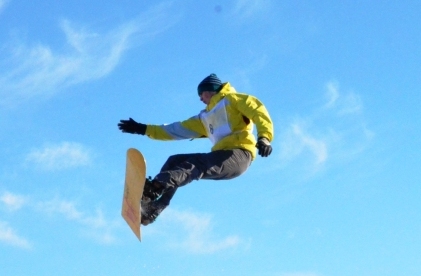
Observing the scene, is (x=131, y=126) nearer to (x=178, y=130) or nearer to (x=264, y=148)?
(x=178, y=130)

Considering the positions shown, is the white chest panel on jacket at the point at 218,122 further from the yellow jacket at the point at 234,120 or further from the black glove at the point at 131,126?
the black glove at the point at 131,126

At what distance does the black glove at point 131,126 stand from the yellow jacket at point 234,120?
0.92 m

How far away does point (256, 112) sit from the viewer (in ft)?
33.4

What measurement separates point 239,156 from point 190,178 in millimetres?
839

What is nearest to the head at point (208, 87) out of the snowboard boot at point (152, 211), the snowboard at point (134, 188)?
the snowboard at point (134, 188)

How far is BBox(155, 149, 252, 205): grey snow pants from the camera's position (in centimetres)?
969

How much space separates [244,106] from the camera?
1034 centimetres

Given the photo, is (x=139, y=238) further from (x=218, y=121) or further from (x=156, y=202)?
(x=218, y=121)

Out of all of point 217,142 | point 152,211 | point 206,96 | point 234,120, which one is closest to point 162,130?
point 206,96

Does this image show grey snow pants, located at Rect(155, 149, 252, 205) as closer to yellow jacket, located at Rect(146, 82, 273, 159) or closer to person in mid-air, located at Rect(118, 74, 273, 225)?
person in mid-air, located at Rect(118, 74, 273, 225)

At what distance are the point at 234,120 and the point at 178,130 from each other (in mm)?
1249

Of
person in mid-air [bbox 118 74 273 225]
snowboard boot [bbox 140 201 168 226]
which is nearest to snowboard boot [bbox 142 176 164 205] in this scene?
person in mid-air [bbox 118 74 273 225]

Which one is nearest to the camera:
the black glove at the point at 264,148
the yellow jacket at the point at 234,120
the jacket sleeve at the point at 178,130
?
the black glove at the point at 264,148

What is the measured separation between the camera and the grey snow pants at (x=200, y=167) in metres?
9.69
